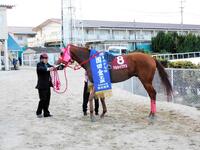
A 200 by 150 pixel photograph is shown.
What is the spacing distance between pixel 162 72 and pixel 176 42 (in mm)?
41297

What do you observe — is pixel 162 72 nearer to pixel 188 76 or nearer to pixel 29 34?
pixel 188 76

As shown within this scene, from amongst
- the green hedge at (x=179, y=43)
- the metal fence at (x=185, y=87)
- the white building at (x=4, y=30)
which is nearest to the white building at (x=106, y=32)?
the green hedge at (x=179, y=43)

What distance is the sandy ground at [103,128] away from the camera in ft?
22.7

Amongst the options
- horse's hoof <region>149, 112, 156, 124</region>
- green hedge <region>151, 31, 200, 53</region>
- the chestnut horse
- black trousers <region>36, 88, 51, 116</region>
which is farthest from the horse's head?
green hedge <region>151, 31, 200, 53</region>

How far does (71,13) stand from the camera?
5569cm

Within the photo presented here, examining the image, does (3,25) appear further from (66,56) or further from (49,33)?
(49,33)

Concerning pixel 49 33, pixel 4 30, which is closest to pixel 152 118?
pixel 4 30

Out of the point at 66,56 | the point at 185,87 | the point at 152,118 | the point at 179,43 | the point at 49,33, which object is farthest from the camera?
the point at 49,33

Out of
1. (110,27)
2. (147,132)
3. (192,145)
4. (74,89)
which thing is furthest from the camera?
(110,27)

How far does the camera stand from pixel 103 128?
8.39m

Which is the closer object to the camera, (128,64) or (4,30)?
(128,64)

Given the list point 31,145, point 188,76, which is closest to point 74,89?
point 188,76

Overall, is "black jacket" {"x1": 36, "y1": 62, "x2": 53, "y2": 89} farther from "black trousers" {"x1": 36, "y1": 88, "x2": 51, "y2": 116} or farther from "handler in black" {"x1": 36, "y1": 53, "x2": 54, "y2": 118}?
"black trousers" {"x1": 36, "y1": 88, "x2": 51, "y2": 116}

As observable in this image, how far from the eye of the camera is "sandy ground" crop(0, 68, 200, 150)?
691cm
